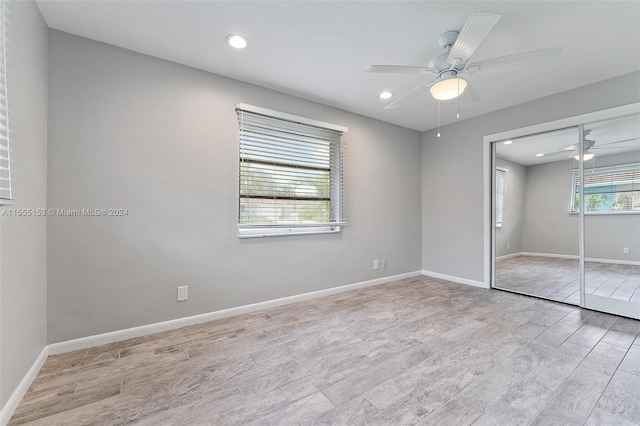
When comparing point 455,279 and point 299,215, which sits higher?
point 299,215

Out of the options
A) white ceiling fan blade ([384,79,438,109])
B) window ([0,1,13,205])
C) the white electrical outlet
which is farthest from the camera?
the white electrical outlet

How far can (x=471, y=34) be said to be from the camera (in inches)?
63.6

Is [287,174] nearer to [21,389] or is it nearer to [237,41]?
[237,41]

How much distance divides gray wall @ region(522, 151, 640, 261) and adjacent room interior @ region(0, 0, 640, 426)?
22mm

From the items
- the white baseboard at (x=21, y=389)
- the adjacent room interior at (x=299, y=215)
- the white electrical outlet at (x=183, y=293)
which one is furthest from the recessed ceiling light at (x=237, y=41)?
the white baseboard at (x=21, y=389)

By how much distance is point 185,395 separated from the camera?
155 centimetres

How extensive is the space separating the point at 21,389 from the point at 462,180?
4880 millimetres

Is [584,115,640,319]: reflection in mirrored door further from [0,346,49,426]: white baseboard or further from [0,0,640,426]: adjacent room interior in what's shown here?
[0,346,49,426]: white baseboard

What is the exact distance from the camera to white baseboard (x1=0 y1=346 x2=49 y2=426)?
133cm

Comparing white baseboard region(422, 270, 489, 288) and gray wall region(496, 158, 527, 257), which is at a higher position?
gray wall region(496, 158, 527, 257)

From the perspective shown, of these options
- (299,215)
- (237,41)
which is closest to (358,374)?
(299,215)

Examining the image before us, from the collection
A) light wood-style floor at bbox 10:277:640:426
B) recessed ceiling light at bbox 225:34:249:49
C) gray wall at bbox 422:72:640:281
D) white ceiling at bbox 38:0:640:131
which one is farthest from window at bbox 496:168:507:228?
recessed ceiling light at bbox 225:34:249:49

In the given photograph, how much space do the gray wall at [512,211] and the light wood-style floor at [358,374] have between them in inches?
45.6

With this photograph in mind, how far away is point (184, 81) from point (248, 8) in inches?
42.3
